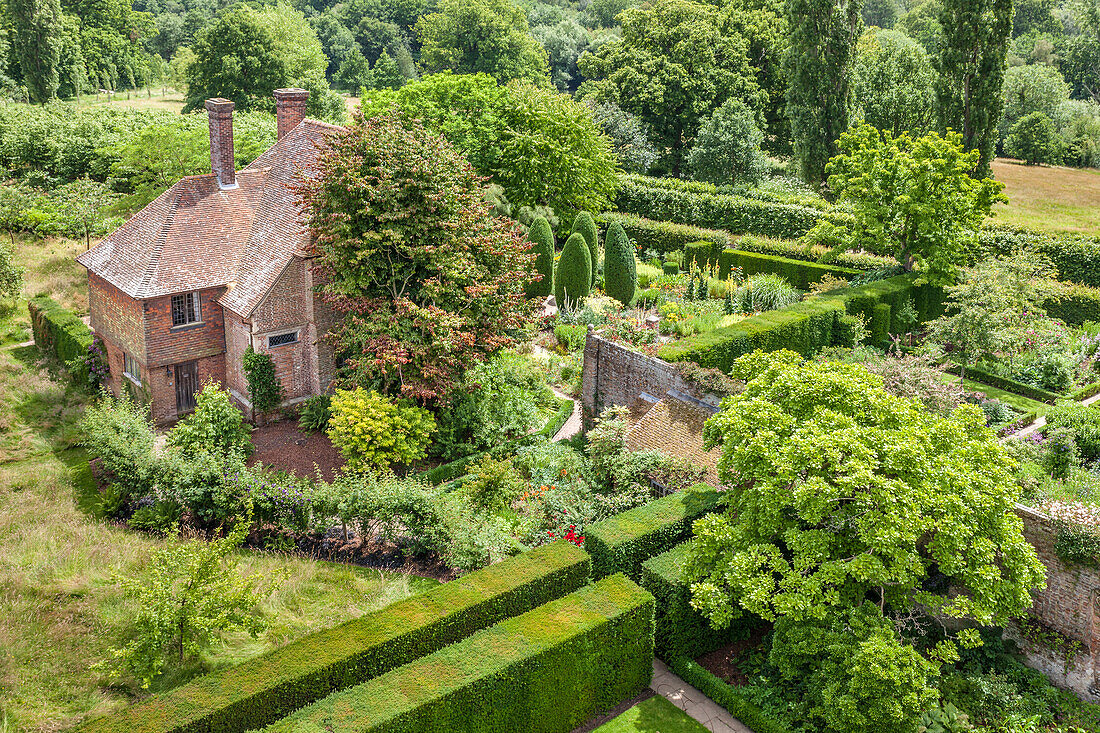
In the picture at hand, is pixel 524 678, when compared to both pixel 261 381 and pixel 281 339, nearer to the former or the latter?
pixel 261 381

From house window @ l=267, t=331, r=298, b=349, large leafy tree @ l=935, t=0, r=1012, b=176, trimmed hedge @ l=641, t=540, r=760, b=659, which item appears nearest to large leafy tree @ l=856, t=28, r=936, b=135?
large leafy tree @ l=935, t=0, r=1012, b=176

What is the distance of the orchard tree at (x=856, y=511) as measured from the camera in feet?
39.9

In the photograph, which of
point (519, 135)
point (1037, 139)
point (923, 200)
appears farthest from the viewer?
point (1037, 139)

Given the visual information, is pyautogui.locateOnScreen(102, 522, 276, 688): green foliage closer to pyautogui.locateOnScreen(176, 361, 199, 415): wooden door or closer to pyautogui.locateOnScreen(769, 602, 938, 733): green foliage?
pyautogui.locateOnScreen(769, 602, 938, 733): green foliage

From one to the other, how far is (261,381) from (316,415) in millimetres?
1873

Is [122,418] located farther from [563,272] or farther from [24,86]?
[24,86]

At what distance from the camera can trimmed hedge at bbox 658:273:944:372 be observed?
74.0ft

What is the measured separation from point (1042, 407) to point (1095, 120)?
5391 centimetres

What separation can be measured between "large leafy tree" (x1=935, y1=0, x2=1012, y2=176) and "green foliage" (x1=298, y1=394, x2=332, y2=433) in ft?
86.5

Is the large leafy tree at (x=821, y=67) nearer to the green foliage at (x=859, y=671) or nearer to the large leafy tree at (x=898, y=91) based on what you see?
the large leafy tree at (x=898, y=91)

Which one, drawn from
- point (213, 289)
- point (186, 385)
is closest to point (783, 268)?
point (213, 289)

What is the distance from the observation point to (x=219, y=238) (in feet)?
81.9

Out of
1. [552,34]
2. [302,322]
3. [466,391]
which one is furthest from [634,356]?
[552,34]

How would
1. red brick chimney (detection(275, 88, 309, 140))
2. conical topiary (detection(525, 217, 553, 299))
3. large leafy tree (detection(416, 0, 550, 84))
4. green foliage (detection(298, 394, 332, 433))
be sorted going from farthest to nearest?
large leafy tree (detection(416, 0, 550, 84)) → conical topiary (detection(525, 217, 553, 299)) → red brick chimney (detection(275, 88, 309, 140)) → green foliage (detection(298, 394, 332, 433))
